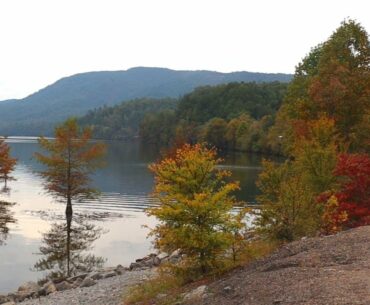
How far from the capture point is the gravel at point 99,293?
74.6 ft

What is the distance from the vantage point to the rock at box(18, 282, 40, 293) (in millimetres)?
27142

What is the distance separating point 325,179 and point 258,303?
647 inches

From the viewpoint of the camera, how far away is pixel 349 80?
44875 millimetres

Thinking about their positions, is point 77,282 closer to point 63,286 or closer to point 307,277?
point 63,286

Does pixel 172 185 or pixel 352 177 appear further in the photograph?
pixel 352 177

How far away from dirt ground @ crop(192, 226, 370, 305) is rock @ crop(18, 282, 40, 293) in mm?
13336

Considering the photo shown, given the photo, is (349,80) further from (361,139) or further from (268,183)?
(268,183)

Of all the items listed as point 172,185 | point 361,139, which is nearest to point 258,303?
point 172,185

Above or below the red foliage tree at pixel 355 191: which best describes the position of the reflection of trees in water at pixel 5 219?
below

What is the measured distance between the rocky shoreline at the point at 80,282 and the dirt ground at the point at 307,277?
9.15 metres

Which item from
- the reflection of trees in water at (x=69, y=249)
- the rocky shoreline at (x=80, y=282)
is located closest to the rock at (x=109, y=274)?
the rocky shoreline at (x=80, y=282)

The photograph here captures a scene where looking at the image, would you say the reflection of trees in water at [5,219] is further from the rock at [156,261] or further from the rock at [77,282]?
the rock at [156,261]

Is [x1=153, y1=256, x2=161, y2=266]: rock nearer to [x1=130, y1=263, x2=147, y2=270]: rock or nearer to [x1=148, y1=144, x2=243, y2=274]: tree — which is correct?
[x1=130, y1=263, x2=147, y2=270]: rock

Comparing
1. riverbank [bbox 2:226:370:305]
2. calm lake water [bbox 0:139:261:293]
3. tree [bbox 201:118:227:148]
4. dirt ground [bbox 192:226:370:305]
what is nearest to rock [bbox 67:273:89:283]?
calm lake water [bbox 0:139:261:293]
